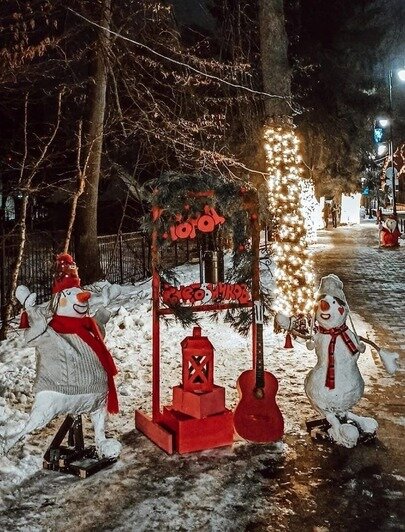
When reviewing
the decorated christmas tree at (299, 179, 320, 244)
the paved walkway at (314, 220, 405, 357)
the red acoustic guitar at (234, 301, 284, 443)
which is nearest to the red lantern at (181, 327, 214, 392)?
the red acoustic guitar at (234, 301, 284, 443)

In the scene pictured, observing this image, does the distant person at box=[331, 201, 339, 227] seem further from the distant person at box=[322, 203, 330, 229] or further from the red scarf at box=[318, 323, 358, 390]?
the red scarf at box=[318, 323, 358, 390]

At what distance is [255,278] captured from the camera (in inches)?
241

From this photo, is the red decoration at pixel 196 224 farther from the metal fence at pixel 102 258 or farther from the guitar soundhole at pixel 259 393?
the metal fence at pixel 102 258

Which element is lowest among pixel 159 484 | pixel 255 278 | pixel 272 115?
pixel 159 484

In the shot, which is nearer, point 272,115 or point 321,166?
point 272,115

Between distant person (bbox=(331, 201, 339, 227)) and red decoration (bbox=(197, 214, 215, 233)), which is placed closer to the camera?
red decoration (bbox=(197, 214, 215, 233))

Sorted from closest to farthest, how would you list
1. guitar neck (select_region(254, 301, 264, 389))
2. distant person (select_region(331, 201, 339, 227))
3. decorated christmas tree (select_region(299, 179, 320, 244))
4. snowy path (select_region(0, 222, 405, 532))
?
snowy path (select_region(0, 222, 405, 532)) < guitar neck (select_region(254, 301, 264, 389)) < decorated christmas tree (select_region(299, 179, 320, 244)) < distant person (select_region(331, 201, 339, 227))

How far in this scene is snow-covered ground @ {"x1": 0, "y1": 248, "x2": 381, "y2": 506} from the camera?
5740 millimetres

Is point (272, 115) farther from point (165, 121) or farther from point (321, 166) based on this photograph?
point (321, 166)

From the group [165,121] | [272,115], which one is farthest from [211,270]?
[165,121]

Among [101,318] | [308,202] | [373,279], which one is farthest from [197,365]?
[308,202]

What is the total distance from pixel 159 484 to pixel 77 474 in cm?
72

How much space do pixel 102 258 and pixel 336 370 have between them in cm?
1164

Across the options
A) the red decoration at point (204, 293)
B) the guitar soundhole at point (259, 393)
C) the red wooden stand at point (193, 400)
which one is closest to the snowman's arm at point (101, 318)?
the red wooden stand at point (193, 400)
